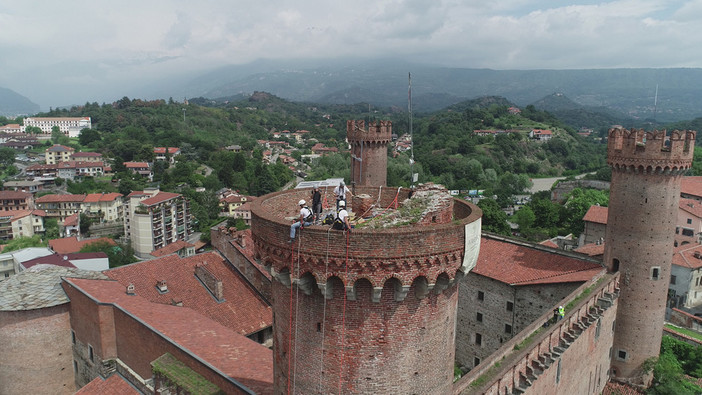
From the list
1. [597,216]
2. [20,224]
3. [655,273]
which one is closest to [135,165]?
[20,224]

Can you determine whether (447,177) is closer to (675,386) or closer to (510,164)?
(510,164)

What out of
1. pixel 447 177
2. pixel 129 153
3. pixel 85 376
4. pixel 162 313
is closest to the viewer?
pixel 162 313

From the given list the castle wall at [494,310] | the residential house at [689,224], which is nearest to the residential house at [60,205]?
the castle wall at [494,310]

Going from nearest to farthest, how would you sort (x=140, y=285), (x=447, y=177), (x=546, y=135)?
(x=140, y=285) < (x=447, y=177) < (x=546, y=135)

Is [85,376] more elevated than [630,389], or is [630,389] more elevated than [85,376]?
[85,376]

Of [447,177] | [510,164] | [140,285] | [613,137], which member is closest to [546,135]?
[510,164]

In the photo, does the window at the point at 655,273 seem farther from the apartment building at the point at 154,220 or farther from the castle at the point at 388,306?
the apartment building at the point at 154,220
